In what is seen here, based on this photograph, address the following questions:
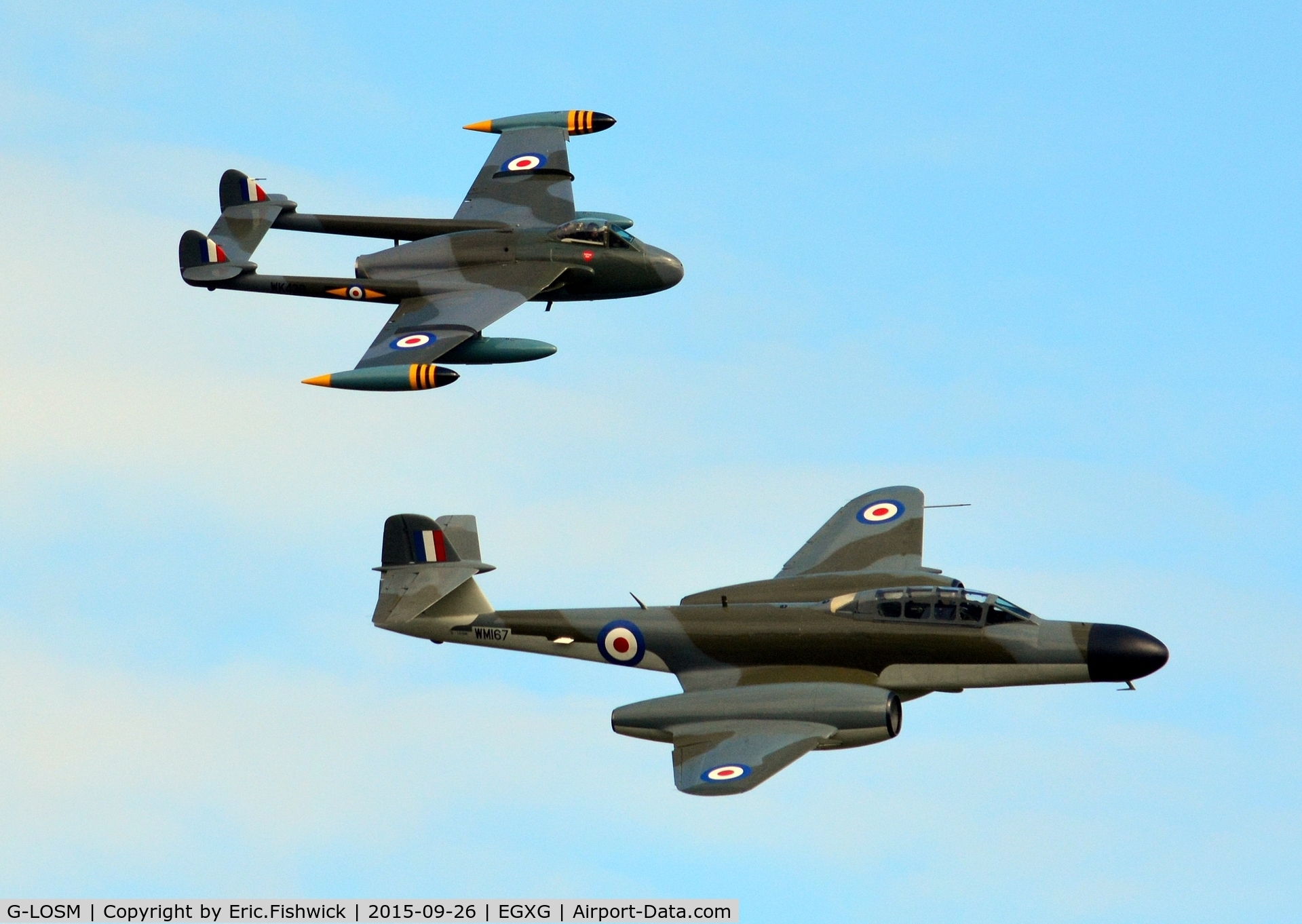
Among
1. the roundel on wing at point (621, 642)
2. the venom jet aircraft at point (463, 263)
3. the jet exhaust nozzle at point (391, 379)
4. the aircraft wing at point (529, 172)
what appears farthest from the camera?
the aircraft wing at point (529, 172)

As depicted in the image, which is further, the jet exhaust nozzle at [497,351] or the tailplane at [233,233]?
the tailplane at [233,233]

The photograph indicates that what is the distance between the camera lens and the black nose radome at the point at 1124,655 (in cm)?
3512

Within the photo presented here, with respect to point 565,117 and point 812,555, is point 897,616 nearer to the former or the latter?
point 812,555

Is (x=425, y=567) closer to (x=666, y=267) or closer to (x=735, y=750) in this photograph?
(x=735, y=750)

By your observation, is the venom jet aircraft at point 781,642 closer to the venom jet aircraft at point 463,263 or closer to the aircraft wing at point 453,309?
the aircraft wing at point 453,309

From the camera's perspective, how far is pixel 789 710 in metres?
35.0

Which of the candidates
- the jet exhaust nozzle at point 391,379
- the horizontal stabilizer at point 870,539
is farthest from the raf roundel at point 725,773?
the jet exhaust nozzle at point 391,379

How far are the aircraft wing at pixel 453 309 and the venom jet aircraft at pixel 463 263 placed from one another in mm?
32

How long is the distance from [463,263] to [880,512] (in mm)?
11328

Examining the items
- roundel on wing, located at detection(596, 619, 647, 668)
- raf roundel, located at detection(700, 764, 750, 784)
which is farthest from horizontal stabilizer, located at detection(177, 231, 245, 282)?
raf roundel, located at detection(700, 764, 750, 784)

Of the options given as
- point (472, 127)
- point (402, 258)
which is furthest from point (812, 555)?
point (472, 127)

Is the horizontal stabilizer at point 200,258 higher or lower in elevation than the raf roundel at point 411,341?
higher

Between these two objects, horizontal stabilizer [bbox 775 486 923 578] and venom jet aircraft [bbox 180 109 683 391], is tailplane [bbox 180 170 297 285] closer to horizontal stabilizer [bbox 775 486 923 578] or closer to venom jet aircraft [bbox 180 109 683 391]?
venom jet aircraft [bbox 180 109 683 391]

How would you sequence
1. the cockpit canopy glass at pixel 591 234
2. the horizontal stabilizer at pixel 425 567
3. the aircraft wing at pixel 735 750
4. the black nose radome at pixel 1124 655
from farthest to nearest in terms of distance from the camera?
1. the cockpit canopy glass at pixel 591 234
2. the horizontal stabilizer at pixel 425 567
3. the black nose radome at pixel 1124 655
4. the aircraft wing at pixel 735 750
